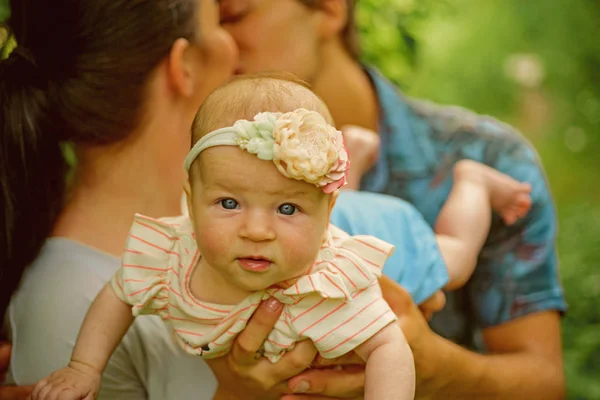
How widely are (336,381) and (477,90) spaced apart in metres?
1.40

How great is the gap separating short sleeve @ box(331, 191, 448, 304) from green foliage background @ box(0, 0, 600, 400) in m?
0.89

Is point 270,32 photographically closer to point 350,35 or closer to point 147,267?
point 350,35

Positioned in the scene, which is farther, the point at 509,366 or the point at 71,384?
the point at 509,366

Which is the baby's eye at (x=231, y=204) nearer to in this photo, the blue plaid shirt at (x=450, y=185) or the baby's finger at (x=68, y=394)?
the baby's finger at (x=68, y=394)

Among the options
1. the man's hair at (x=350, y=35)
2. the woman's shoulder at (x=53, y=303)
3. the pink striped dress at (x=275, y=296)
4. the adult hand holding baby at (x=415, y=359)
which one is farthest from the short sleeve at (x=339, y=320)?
the man's hair at (x=350, y=35)

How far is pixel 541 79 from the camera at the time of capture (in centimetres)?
232

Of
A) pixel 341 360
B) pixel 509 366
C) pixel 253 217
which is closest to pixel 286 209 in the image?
pixel 253 217

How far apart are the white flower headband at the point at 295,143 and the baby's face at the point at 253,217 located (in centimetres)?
2

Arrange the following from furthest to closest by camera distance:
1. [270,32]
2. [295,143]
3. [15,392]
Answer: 1. [270,32]
2. [15,392]
3. [295,143]

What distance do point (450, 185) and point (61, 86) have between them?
34.6 inches

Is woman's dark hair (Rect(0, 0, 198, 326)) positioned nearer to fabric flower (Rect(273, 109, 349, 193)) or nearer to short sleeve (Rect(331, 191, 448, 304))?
short sleeve (Rect(331, 191, 448, 304))

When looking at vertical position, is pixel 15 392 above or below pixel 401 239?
below

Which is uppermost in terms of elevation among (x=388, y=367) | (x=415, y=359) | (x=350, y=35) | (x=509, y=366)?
(x=350, y=35)

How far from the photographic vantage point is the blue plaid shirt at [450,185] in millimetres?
1668
